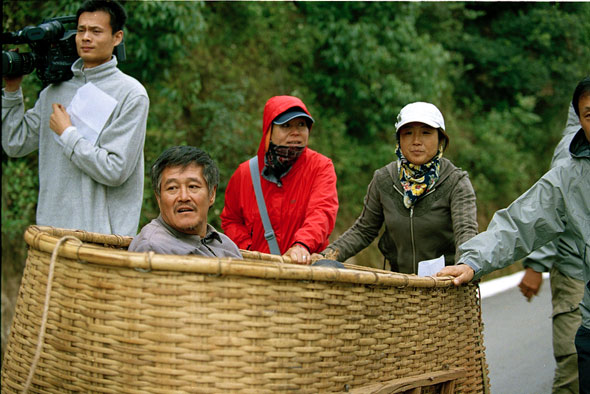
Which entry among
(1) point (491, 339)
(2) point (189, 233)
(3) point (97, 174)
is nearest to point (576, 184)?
(2) point (189, 233)

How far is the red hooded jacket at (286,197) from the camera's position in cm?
434

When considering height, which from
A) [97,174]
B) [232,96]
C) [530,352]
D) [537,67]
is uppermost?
[537,67]

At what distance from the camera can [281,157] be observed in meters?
4.37

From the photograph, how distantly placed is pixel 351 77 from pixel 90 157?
26.0 ft

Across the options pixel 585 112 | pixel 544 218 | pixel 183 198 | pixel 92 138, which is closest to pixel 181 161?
pixel 183 198

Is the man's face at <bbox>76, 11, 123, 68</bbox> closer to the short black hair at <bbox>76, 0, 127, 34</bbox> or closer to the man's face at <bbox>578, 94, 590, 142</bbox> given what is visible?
the short black hair at <bbox>76, 0, 127, 34</bbox>

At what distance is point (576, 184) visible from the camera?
349cm

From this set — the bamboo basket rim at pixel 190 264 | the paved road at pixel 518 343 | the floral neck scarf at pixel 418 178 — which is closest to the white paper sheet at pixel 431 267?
the floral neck scarf at pixel 418 178

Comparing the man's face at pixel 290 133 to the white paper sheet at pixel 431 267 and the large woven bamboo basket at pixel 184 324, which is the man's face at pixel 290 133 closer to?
the white paper sheet at pixel 431 267

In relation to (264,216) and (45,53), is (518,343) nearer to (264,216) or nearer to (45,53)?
(264,216)

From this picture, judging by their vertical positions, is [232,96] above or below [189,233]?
above

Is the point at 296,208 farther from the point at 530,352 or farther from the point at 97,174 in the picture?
the point at 530,352

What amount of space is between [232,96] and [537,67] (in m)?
9.73

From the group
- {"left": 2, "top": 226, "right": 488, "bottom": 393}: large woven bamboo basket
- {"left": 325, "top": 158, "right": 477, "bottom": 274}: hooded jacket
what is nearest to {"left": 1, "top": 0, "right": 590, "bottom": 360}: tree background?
{"left": 325, "top": 158, "right": 477, "bottom": 274}: hooded jacket
